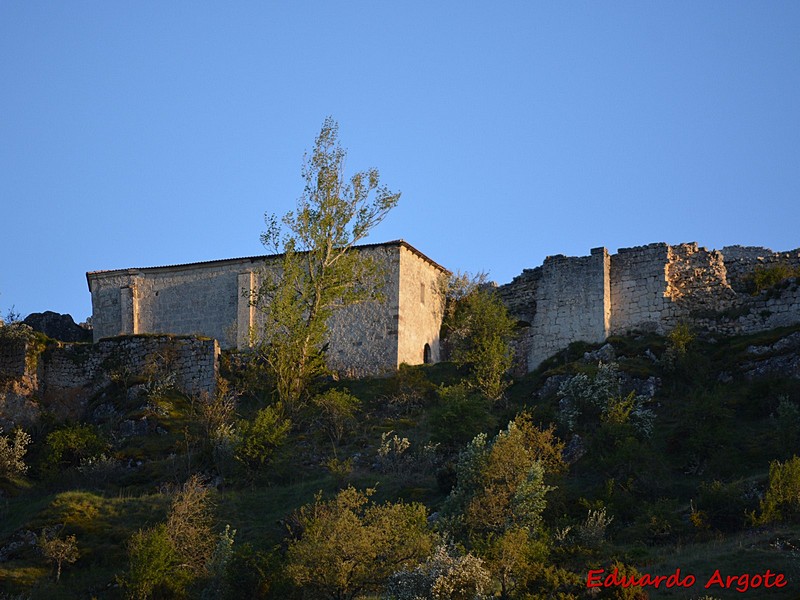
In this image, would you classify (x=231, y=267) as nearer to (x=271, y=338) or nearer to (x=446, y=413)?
(x=271, y=338)

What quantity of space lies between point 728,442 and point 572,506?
468 cm

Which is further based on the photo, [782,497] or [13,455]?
[13,455]

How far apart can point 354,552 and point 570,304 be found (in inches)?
666

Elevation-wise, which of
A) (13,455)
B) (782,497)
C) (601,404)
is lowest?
(782,497)

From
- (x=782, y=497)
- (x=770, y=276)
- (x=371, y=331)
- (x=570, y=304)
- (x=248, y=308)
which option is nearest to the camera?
(x=782, y=497)

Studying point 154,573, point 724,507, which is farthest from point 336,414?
point 724,507

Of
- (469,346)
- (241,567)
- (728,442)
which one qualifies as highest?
(469,346)

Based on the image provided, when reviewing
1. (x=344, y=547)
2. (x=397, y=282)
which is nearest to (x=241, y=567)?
(x=344, y=547)

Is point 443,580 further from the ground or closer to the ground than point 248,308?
closer to the ground

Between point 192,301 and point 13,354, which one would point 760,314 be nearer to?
point 192,301

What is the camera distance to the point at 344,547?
2544cm

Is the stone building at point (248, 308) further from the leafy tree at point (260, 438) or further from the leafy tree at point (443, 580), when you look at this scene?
the leafy tree at point (443, 580)

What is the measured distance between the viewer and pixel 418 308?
43.1 m

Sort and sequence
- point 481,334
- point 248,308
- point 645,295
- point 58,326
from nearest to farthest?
point 645,295 → point 481,334 → point 248,308 → point 58,326
